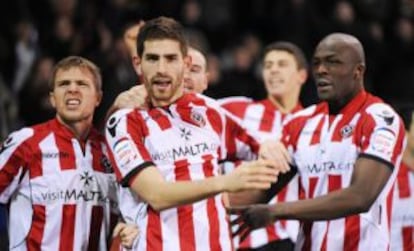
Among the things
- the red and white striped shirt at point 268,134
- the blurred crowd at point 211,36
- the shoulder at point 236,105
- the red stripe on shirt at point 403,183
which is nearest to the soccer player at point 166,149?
the red and white striped shirt at point 268,134

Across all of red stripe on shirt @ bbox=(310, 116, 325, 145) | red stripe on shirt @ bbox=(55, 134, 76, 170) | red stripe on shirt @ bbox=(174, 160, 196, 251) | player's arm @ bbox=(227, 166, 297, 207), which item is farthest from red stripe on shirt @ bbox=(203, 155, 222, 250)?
red stripe on shirt @ bbox=(55, 134, 76, 170)

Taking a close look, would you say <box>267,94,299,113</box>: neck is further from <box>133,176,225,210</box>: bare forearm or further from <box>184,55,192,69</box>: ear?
<box>133,176,225,210</box>: bare forearm

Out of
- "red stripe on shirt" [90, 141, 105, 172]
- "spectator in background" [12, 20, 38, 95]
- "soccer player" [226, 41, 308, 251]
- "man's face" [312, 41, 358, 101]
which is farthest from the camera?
"spectator in background" [12, 20, 38, 95]

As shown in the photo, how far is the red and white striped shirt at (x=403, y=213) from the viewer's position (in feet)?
26.7

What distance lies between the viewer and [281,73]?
974cm

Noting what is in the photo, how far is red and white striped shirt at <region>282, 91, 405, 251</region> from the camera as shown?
6.76 metres

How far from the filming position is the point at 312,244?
7020mm

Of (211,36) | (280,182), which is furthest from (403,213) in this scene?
(211,36)

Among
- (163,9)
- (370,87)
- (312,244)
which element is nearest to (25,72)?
(163,9)

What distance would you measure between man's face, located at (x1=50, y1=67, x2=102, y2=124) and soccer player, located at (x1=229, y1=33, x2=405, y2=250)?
119 centimetres

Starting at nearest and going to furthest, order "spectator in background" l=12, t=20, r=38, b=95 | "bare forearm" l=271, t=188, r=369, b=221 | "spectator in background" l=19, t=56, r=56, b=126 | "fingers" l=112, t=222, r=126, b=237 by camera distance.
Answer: "bare forearm" l=271, t=188, r=369, b=221 → "fingers" l=112, t=222, r=126, b=237 → "spectator in background" l=19, t=56, r=56, b=126 → "spectator in background" l=12, t=20, r=38, b=95

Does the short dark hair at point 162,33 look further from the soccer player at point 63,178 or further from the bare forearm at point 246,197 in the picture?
the bare forearm at point 246,197

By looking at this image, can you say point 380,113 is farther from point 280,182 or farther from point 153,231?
point 153,231

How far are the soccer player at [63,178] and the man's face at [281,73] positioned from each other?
264cm
